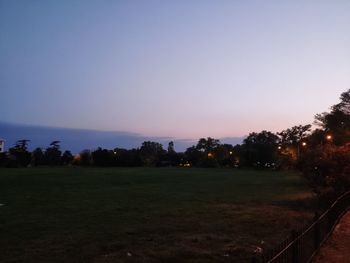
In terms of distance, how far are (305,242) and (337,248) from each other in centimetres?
195

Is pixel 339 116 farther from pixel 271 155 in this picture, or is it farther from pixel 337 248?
pixel 271 155

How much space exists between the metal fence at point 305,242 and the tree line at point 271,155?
309 inches

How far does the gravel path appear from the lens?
1045 cm

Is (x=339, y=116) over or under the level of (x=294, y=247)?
over

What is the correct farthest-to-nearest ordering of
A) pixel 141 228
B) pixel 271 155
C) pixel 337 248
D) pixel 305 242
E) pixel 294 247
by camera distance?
pixel 271 155 < pixel 141 228 < pixel 337 248 < pixel 305 242 < pixel 294 247

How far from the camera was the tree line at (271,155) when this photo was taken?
25188mm

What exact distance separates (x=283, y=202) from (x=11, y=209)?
14689mm

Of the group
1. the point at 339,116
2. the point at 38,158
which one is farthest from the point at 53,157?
the point at 339,116

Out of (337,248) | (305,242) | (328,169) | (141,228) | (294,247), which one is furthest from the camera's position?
(328,169)

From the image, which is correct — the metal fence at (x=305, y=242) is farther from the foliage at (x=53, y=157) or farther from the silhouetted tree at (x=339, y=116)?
the foliage at (x=53, y=157)

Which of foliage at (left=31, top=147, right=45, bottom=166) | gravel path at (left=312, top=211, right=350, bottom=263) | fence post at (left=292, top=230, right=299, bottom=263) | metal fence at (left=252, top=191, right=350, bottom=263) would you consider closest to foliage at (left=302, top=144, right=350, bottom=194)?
metal fence at (left=252, top=191, right=350, bottom=263)

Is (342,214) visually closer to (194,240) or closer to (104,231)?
(194,240)

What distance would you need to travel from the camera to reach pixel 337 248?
1155 cm

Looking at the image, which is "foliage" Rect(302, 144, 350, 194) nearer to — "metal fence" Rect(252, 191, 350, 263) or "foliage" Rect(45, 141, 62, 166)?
"metal fence" Rect(252, 191, 350, 263)
